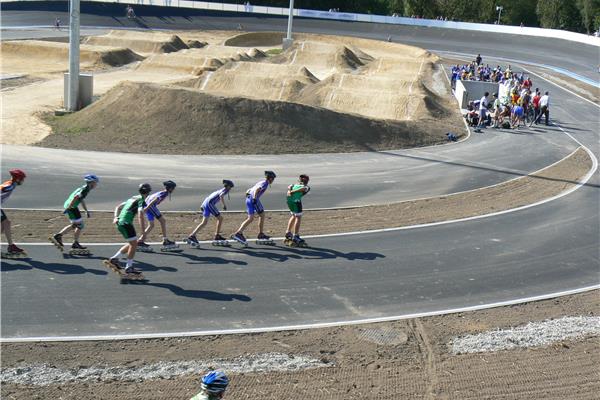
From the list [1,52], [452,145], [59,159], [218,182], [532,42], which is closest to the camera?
[218,182]

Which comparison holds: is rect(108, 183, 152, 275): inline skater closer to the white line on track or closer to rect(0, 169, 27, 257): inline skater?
rect(0, 169, 27, 257): inline skater

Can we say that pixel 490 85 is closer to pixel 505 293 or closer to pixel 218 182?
pixel 218 182

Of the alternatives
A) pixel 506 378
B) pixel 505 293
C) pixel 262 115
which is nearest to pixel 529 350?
pixel 506 378

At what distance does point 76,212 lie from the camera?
1491 cm

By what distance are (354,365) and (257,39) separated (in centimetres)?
7010

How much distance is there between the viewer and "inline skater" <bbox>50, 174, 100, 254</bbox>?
1479 cm

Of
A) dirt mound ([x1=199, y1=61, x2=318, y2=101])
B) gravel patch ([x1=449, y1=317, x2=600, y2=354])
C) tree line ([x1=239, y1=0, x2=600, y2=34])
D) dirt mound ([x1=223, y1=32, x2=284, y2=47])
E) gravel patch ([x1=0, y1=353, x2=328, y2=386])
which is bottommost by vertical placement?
gravel patch ([x1=0, y1=353, x2=328, y2=386])

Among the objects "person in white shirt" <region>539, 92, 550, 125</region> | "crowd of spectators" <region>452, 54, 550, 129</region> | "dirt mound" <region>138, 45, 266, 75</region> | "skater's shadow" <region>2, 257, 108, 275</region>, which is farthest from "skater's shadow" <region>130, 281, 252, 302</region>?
"dirt mound" <region>138, 45, 266, 75</region>

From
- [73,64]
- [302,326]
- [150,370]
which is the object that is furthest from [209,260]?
[73,64]

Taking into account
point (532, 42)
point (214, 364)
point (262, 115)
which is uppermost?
point (532, 42)

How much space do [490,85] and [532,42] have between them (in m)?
34.4

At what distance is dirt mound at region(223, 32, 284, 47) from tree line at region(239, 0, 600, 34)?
22.3m

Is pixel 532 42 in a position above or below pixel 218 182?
above

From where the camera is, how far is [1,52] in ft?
193
